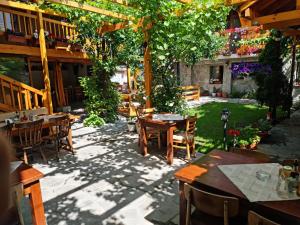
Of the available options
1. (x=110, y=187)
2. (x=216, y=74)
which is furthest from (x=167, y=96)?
(x=216, y=74)

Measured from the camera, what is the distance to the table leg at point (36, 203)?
260 cm

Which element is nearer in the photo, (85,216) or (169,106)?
(85,216)

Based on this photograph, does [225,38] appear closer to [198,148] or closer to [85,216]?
[198,148]

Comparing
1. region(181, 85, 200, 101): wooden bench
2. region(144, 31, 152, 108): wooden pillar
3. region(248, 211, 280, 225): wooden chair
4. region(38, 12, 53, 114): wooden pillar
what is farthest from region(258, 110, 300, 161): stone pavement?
region(38, 12, 53, 114): wooden pillar

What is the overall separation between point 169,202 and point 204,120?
5491 mm

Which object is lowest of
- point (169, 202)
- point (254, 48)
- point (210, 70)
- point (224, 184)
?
point (169, 202)

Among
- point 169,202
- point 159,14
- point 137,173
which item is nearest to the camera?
point 169,202

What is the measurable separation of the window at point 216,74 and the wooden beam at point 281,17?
1166cm

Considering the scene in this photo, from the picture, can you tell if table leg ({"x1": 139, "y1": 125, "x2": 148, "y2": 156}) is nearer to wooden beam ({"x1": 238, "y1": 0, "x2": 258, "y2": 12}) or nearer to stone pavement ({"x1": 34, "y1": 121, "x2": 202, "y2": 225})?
stone pavement ({"x1": 34, "y1": 121, "x2": 202, "y2": 225})

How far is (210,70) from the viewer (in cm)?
1614

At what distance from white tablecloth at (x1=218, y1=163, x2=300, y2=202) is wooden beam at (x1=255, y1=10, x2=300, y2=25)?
8.79 feet

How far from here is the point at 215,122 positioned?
26.9ft

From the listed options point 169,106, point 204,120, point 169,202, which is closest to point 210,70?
point 204,120

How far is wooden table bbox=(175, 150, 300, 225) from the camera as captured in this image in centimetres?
190
